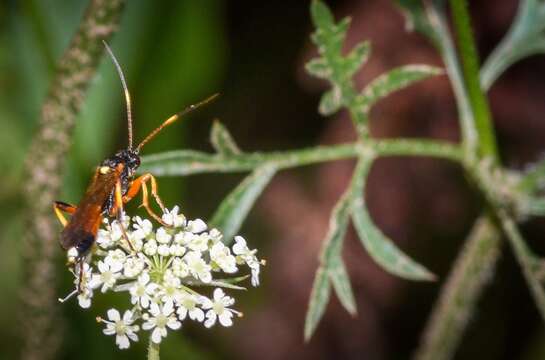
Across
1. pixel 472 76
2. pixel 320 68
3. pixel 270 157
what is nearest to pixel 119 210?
pixel 270 157

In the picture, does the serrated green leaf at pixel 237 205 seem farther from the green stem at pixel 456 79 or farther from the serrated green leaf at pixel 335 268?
the green stem at pixel 456 79

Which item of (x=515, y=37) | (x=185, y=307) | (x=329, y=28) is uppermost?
(x=515, y=37)

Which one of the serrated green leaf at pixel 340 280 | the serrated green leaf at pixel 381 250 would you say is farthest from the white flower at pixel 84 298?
the serrated green leaf at pixel 381 250

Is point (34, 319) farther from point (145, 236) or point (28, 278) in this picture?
point (145, 236)

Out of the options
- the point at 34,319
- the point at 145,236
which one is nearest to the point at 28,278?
the point at 34,319

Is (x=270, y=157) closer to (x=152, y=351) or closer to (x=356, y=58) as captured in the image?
(x=356, y=58)
